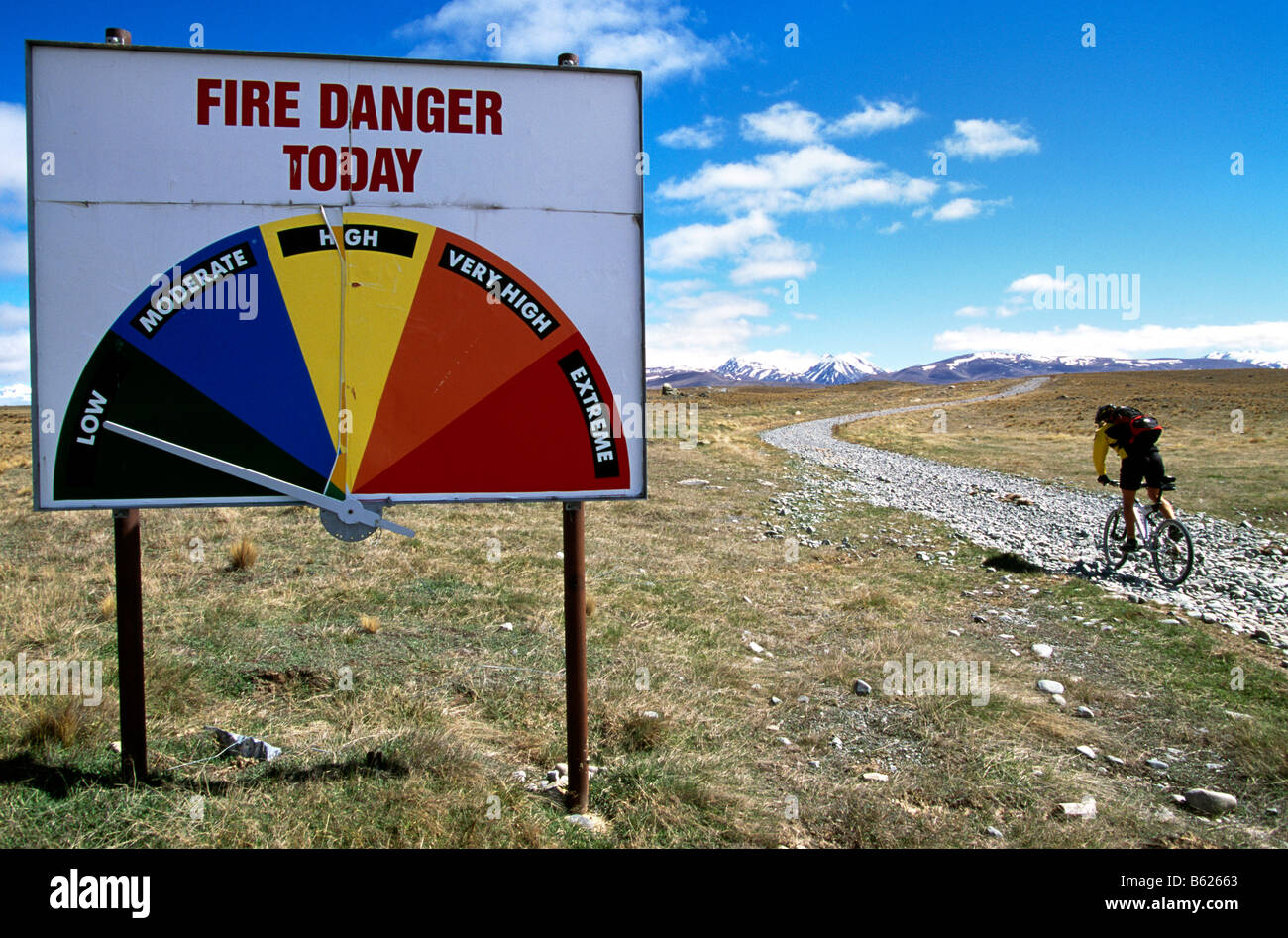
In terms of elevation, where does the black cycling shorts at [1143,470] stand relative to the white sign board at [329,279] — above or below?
below

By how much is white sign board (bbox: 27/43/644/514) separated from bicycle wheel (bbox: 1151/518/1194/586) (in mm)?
9377

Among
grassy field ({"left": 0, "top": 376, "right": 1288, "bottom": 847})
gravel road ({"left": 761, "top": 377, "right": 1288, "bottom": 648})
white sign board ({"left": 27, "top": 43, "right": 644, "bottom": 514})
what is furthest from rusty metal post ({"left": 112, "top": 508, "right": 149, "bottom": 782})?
gravel road ({"left": 761, "top": 377, "right": 1288, "bottom": 648})

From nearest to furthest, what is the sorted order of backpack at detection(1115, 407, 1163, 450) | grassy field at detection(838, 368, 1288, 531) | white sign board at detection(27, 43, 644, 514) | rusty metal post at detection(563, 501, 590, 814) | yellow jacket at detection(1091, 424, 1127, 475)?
white sign board at detection(27, 43, 644, 514) < rusty metal post at detection(563, 501, 590, 814) < backpack at detection(1115, 407, 1163, 450) < yellow jacket at detection(1091, 424, 1127, 475) < grassy field at detection(838, 368, 1288, 531)

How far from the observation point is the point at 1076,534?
1383 centimetres

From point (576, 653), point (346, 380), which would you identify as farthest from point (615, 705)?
point (346, 380)

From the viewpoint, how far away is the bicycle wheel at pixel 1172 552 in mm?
9773

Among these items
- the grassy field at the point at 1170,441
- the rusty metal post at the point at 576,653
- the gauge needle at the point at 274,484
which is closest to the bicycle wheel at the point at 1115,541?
the grassy field at the point at 1170,441

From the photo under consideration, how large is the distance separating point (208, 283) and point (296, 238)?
524 mm

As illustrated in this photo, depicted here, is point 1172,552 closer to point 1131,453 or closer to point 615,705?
point 1131,453

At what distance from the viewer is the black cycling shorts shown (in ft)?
32.9

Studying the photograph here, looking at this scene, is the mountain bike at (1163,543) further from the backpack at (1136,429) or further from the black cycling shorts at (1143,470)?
the backpack at (1136,429)

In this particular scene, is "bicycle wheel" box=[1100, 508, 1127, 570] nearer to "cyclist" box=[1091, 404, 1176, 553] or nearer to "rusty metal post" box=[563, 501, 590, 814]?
"cyclist" box=[1091, 404, 1176, 553]

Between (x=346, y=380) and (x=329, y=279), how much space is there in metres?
0.56

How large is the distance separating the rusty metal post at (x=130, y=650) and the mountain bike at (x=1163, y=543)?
1131 centimetres
